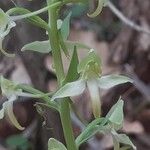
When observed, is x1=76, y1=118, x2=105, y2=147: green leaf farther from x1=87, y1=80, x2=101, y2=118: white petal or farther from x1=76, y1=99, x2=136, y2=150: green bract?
x1=87, y1=80, x2=101, y2=118: white petal

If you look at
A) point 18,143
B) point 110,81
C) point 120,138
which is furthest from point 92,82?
point 18,143

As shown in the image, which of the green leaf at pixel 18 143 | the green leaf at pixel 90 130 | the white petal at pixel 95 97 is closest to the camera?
the white petal at pixel 95 97

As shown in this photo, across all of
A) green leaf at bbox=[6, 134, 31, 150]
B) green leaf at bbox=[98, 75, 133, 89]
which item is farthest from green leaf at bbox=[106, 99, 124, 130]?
green leaf at bbox=[6, 134, 31, 150]

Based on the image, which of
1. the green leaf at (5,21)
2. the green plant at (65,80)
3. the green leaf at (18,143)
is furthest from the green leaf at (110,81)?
the green leaf at (18,143)

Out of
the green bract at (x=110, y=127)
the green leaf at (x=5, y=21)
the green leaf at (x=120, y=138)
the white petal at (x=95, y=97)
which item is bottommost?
the green leaf at (x=120, y=138)

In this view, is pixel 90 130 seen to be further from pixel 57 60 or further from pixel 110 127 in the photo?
pixel 57 60

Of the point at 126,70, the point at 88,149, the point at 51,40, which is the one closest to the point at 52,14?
the point at 51,40

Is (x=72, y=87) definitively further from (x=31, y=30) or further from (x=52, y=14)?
(x=31, y=30)

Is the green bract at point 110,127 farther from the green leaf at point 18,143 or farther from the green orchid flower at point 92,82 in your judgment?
the green leaf at point 18,143
